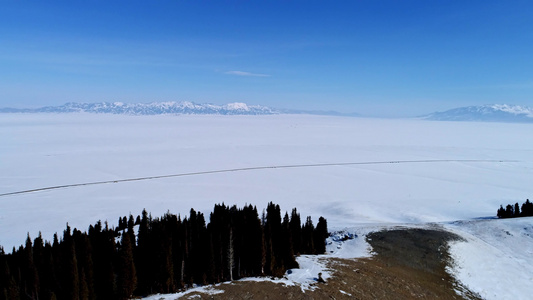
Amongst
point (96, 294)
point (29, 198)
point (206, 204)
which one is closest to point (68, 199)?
point (29, 198)

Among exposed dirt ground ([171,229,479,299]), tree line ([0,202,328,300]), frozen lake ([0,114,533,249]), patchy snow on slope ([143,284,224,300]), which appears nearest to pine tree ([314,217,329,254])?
exposed dirt ground ([171,229,479,299])

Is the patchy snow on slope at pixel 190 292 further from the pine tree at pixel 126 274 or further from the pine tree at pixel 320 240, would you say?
the pine tree at pixel 320 240

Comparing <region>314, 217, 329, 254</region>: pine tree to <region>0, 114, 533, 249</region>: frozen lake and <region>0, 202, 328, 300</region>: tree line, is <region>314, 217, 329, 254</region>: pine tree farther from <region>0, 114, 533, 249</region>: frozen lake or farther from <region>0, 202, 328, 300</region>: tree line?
<region>0, 114, 533, 249</region>: frozen lake

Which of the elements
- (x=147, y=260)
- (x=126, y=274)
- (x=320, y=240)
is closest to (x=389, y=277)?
(x=320, y=240)

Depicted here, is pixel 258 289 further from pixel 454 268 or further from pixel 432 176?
pixel 432 176

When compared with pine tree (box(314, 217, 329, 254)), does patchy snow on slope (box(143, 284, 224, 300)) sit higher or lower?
higher

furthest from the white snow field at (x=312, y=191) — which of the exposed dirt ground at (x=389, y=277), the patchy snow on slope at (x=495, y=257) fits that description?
the exposed dirt ground at (x=389, y=277)
